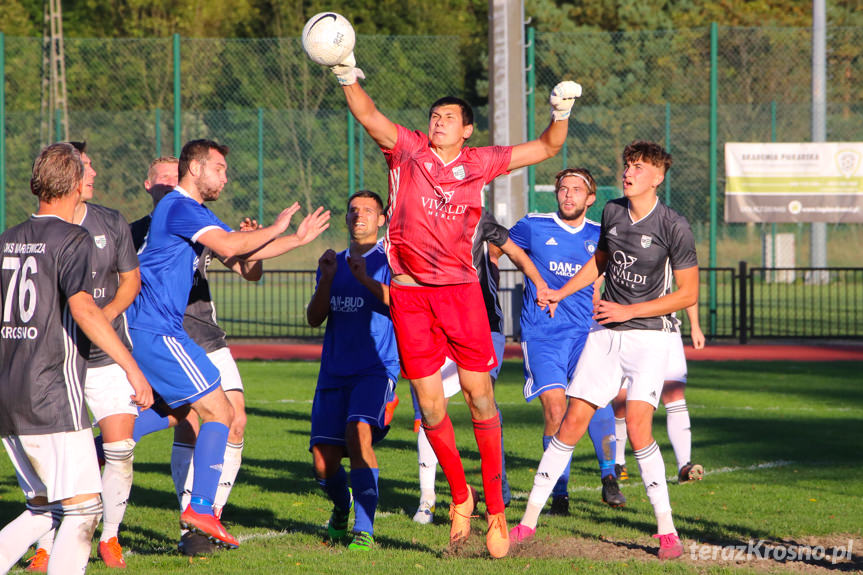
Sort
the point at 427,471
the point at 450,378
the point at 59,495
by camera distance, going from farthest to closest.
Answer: the point at 450,378 → the point at 427,471 → the point at 59,495

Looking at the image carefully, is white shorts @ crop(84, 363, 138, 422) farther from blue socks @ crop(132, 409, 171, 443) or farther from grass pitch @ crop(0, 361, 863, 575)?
blue socks @ crop(132, 409, 171, 443)

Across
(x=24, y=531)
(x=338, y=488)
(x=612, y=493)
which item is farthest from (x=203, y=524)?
(x=612, y=493)

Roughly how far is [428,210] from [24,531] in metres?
2.42

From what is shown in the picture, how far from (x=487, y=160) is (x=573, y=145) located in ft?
67.6

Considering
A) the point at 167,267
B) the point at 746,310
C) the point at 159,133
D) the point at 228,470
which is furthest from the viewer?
the point at 159,133

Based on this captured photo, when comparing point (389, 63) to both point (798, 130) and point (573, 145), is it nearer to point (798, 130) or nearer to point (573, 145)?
point (573, 145)

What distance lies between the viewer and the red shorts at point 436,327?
5.61 m

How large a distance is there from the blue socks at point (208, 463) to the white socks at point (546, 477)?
5.71ft

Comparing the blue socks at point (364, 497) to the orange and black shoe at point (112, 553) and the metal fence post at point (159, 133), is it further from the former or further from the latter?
the metal fence post at point (159, 133)

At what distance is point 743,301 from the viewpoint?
56.4 feet

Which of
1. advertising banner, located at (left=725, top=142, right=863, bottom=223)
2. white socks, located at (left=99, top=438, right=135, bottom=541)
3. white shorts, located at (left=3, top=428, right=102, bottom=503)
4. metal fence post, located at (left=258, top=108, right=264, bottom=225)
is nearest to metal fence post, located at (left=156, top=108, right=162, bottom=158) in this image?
metal fence post, located at (left=258, top=108, right=264, bottom=225)

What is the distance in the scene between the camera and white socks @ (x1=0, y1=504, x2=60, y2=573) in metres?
4.47

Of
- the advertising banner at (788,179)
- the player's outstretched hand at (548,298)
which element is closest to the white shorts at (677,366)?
the player's outstretched hand at (548,298)

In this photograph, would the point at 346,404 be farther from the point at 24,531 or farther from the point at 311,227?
the point at 24,531
